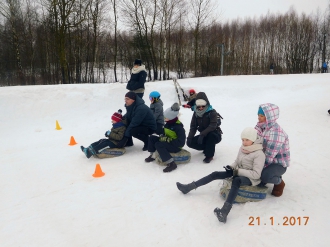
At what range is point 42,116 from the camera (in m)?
10.2

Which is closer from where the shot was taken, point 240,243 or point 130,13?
point 240,243

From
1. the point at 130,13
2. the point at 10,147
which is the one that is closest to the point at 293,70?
the point at 130,13

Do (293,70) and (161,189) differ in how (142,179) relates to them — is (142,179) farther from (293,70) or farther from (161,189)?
(293,70)

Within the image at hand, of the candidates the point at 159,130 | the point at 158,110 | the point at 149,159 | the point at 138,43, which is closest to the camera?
the point at 149,159

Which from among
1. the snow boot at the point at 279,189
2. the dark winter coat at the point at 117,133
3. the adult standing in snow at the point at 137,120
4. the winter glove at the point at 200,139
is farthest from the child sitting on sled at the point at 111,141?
the snow boot at the point at 279,189

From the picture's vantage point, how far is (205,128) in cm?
481

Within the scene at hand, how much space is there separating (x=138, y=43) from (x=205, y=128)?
21686mm

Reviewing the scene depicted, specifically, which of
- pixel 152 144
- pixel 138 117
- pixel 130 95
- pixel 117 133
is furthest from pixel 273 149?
pixel 117 133

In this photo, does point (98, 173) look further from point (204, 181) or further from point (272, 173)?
point (272, 173)

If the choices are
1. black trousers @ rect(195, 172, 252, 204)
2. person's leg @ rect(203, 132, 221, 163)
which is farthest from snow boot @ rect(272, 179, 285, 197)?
person's leg @ rect(203, 132, 221, 163)

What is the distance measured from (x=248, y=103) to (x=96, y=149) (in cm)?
901

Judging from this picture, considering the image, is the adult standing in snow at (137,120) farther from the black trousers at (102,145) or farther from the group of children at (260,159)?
the group of children at (260,159)

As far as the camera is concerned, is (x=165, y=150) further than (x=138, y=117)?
No

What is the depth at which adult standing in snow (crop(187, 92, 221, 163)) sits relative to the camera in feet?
15.1
